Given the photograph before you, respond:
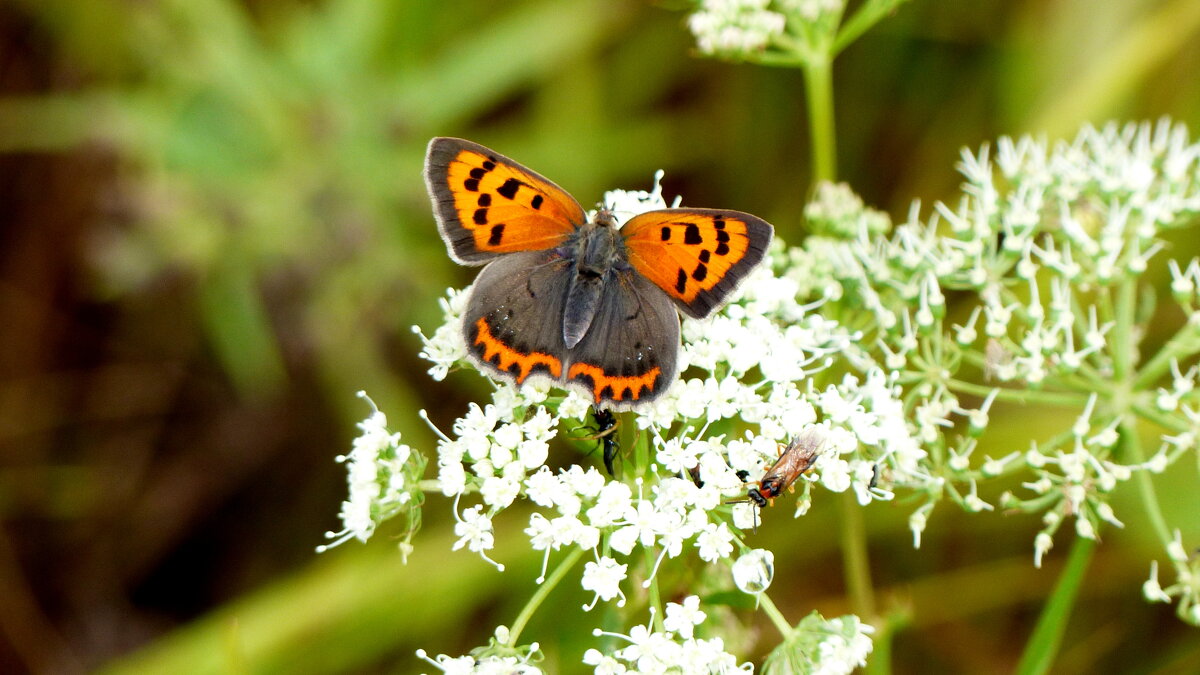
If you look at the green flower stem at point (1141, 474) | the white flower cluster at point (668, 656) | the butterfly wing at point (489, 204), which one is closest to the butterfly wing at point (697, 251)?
the butterfly wing at point (489, 204)

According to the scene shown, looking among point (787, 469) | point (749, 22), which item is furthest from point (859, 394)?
point (749, 22)

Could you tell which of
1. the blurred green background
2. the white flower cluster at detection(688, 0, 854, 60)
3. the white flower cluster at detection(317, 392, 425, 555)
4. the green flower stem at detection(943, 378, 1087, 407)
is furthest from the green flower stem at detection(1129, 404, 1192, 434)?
the white flower cluster at detection(317, 392, 425, 555)

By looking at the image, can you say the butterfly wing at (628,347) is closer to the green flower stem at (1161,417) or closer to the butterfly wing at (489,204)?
the butterfly wing at (489,204)

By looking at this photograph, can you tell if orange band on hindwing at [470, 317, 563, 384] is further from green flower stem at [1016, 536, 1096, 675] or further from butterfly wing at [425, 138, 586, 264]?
green flower stem at [1016, 536, 1096, 675]

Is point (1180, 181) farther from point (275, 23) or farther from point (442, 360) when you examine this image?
point (275, 23)

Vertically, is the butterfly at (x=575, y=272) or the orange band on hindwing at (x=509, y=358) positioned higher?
→ the butterfly at (x=575, y=272)
